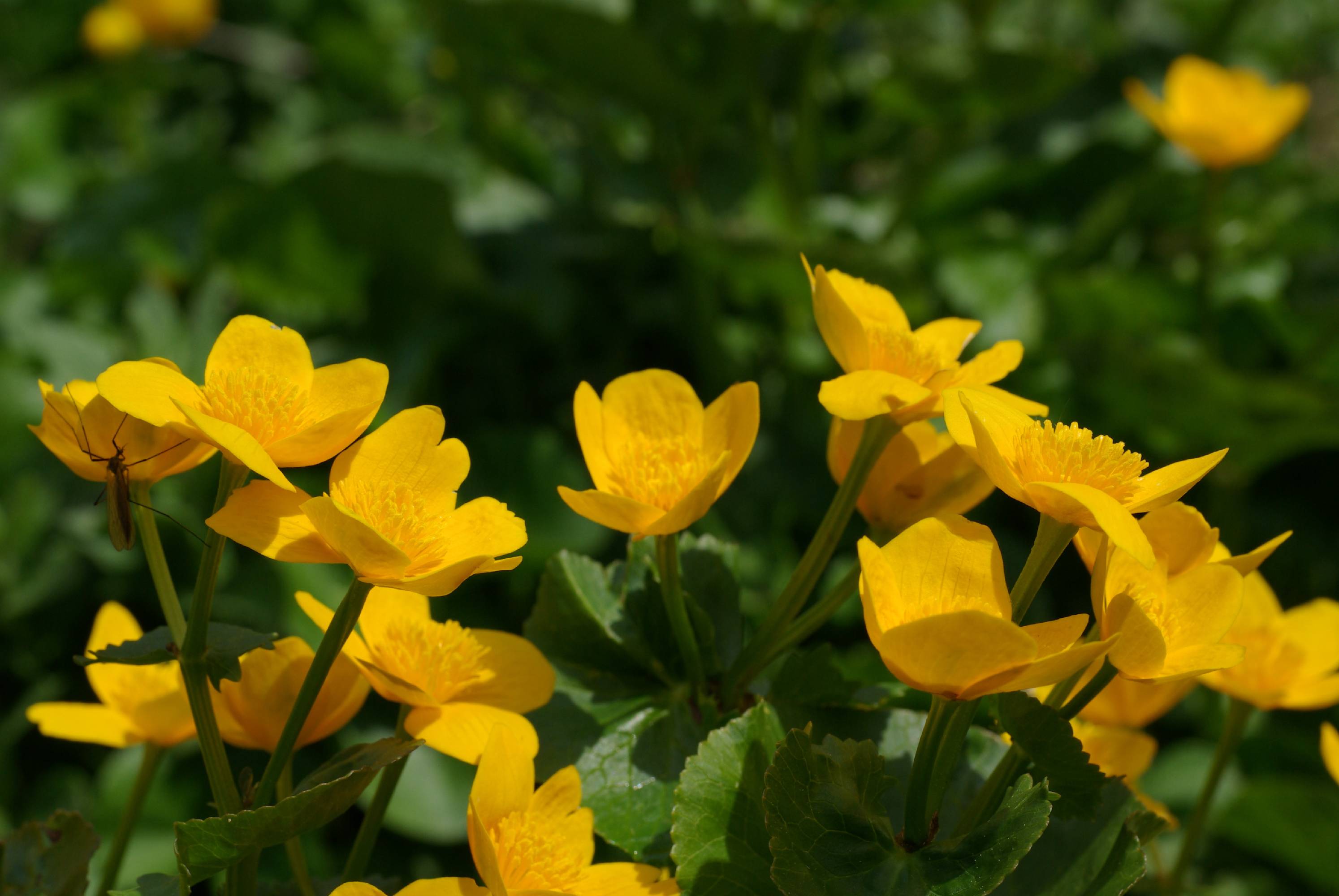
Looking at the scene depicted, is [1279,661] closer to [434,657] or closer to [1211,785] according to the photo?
[1211,785]

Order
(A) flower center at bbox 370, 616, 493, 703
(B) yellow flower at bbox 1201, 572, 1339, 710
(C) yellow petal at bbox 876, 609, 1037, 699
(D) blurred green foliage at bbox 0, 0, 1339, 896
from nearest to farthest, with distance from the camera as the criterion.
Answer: (C) yellow petal at bbox 876, 609, 1037, 699
(A) flower center at bbox 370, 616, 493, 703
(B) yellow flower at bbox 1201, 572, 1339, 710
(D) blurred green foliage at bbox 0, 0, 1339, 896

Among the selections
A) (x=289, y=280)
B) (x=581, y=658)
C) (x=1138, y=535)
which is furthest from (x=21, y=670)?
(x=1138, y=535)

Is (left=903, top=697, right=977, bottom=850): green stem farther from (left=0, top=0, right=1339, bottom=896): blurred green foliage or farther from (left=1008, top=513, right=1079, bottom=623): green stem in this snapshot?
(left=0, top=0, right=1339, bottom=896): blurred green foliage

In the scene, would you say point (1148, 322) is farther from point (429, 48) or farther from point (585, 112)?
point (429, 48)

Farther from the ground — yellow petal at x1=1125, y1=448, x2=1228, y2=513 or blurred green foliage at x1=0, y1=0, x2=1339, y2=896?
yellow petal at x1=1125, y1=448, x2=1228, y2=513

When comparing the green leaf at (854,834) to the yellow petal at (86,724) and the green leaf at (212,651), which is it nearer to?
the green leaf at (212,651)

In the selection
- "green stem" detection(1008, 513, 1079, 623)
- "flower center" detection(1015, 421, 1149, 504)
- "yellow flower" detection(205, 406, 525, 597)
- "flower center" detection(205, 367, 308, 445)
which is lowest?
"yellow flower" detection(205, 406, 525, 597)

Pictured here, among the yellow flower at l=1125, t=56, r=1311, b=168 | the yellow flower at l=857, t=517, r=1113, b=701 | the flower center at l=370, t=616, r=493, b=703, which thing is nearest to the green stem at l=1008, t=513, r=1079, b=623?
the yellow flower at l=857, t=517, r=1113, b=701
